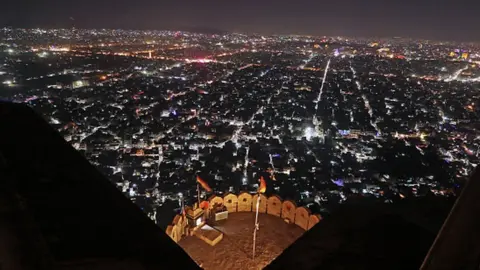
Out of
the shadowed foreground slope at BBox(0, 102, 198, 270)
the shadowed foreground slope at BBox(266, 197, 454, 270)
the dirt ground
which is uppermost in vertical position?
the shadowed foreground slope at BBox(0, 102, 198, 270)

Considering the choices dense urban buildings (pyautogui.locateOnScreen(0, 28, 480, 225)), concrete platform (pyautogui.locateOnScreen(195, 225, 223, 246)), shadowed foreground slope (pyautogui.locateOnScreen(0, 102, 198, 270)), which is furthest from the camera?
dense urban buildings (pyautogui.locateOnScreen(0, 28, 480, 225))

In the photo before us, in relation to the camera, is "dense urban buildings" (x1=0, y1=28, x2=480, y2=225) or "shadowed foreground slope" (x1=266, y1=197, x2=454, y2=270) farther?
"dense urban buildings" (x1=0, y1=28, x2=480, y2=225)

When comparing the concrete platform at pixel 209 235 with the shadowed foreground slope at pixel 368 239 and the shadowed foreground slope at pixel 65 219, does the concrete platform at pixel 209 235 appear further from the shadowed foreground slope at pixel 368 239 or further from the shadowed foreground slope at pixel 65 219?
the shadowed foreground slope at pixel 65 219

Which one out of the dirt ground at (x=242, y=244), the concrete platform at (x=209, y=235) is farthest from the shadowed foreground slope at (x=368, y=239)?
the concrete platform at (x=209, y=235)

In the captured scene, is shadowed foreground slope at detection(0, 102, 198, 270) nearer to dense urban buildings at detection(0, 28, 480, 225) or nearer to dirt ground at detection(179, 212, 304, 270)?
dense urban buildings at detection(0, 28, 480, 225)

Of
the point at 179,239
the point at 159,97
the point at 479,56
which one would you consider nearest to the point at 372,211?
the point at 179,239

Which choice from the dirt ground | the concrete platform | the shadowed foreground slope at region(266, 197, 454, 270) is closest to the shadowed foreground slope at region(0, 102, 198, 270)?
the shadowed foreground slope at region(266, 197, 454, 270)

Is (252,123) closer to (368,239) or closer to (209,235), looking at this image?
(209,235)

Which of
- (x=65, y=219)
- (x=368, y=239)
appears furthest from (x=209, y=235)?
(x=65, y=219)
